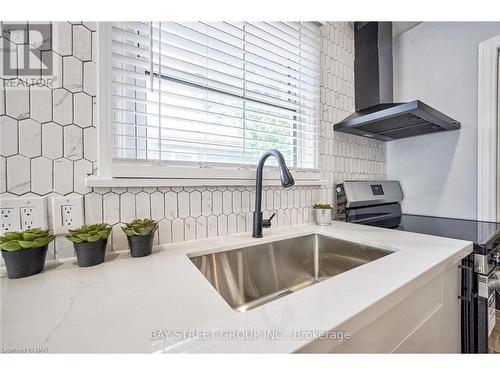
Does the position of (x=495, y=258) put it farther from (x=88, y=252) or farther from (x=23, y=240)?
(x=23, y=240)

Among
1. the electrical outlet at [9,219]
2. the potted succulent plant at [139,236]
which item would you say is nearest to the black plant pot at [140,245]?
the potted succulent plant at [139,236]

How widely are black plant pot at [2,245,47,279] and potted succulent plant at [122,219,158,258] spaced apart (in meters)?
0.20

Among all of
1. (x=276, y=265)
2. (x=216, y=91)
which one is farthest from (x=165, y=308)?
(x=216, y=91)

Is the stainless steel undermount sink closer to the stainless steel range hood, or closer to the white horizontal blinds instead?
the white horizontal blinds

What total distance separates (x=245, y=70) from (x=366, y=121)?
27.5 inches

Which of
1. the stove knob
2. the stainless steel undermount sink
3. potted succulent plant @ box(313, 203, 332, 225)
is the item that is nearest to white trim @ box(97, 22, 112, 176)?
the stainless steel undermount sink

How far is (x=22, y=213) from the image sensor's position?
60cm

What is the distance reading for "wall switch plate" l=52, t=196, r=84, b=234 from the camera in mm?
637

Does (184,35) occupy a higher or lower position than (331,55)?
lower

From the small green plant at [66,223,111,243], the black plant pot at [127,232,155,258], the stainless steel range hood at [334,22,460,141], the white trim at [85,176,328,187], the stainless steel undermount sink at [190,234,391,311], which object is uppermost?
the stainless steel range hood at [334,22,460,141]

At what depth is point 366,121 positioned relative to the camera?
1.16 meters

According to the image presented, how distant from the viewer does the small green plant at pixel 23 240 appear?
52 centimetres
